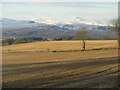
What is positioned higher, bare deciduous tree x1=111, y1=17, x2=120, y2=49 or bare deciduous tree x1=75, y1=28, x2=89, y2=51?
bare deciduous tree x1=111, y1=17, x2=120, y2=49

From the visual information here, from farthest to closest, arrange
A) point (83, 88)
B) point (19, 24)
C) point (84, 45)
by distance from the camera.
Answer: point (19, 24), point (84, 45), point (83, 88)

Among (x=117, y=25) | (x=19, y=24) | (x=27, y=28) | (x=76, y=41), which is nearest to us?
(x=117, y=25)

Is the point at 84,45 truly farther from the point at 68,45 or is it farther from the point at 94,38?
the point at 94,38

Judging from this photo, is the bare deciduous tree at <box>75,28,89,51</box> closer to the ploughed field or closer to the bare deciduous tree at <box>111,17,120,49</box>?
the ploughed field

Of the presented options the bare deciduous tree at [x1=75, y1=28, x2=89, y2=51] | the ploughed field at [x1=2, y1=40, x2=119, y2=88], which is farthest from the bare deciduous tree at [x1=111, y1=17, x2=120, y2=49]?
the bare deciduous tree at [x1=75, y1=28, x2=89, y2=51]

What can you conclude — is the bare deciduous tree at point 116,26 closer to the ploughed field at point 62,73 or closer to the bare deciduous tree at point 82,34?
the ploughed field at point 62,73

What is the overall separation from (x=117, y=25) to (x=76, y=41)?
90.6 ft

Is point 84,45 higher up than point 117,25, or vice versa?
point 117,25

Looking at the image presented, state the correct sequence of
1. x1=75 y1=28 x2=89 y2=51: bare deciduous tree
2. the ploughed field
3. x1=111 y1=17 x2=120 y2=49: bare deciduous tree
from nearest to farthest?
the ploughed field → x1=111 y1=17 x2=120 y2=49: bare deciduous tree → x1=75 y1=28 x2=89 y2=51: bare deciduous tree

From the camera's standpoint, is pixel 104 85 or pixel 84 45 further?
pixel 84 45

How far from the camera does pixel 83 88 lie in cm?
1421

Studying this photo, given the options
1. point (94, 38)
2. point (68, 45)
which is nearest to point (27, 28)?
point (94, 38)

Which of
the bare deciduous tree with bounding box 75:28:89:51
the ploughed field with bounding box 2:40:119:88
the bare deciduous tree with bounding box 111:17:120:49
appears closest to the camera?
the ploughed field with bounding box 2:40:119:88

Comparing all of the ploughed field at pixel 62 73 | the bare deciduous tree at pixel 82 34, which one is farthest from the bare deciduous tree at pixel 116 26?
the bare deciduous tree at pixel 82 34
